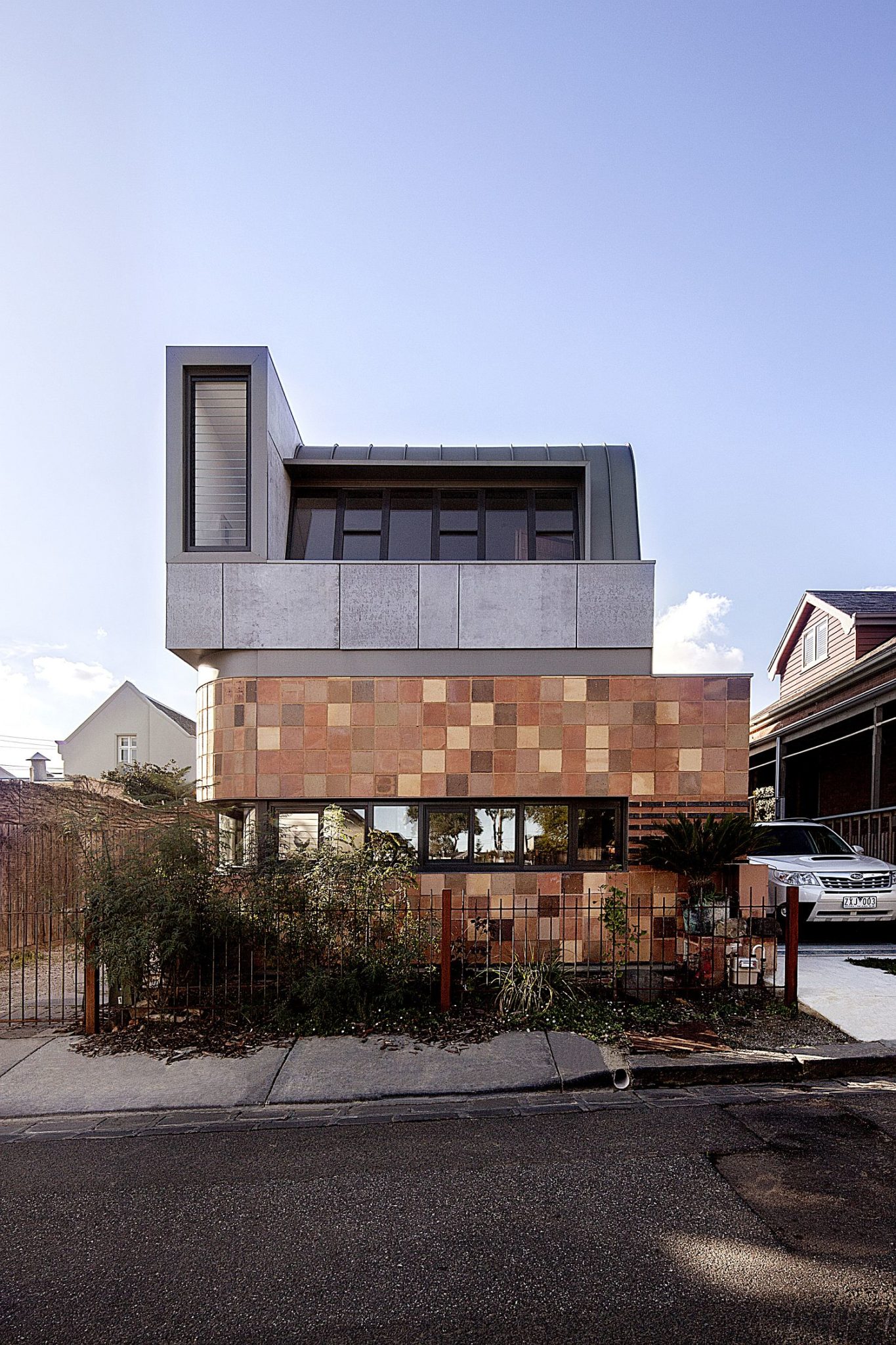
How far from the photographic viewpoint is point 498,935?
834 cm

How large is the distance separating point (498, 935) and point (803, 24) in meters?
10.2

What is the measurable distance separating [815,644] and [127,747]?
25.3m

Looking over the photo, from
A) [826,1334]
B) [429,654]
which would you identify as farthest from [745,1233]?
[429,654]

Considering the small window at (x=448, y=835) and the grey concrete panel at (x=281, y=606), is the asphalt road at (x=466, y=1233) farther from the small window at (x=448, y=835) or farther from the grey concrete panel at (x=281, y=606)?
the grey concrete panel at (x=281, y=606)

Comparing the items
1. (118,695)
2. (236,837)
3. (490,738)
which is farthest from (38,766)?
(490,738)

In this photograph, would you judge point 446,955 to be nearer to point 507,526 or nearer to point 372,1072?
point 372,1072

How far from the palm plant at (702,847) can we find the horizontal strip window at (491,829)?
615mm

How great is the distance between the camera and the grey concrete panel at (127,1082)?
5625mm

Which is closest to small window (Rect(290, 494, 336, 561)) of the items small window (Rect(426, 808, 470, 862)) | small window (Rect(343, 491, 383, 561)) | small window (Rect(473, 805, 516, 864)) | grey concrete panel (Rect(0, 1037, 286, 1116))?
small window (Rect(343, 491, 383, 561))

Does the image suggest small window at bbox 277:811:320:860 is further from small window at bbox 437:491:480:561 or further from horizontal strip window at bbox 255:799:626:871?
small window at bbox 437:491:480:561

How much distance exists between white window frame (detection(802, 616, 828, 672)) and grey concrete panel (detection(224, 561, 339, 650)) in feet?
59.4

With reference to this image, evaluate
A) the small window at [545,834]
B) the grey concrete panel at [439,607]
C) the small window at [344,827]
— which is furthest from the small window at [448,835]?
the grey concrete panel at [439,607]

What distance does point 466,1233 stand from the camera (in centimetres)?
386

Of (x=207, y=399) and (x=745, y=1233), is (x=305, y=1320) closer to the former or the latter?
Answer: (x=745, y=1233)
